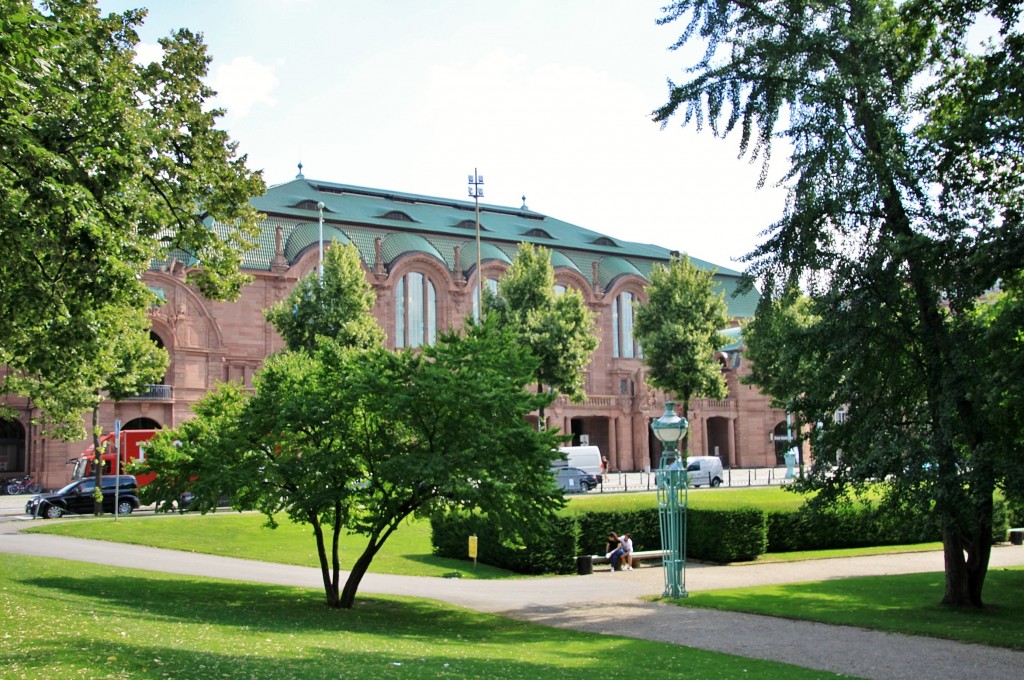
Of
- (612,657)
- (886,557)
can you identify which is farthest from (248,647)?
(886,557)

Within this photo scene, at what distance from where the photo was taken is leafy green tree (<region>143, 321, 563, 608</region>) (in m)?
16.9

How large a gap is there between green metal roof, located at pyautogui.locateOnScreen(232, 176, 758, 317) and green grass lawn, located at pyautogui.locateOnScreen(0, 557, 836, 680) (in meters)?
43.2

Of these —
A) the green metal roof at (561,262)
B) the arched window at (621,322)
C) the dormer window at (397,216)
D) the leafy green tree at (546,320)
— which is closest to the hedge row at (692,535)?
the leafy green tree at (546,320)

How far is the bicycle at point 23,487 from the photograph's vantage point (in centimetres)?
5238

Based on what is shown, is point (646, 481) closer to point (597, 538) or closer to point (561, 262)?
point (561, 262)

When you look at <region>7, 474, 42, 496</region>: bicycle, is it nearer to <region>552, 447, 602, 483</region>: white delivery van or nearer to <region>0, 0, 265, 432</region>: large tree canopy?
<region>552, 447, 602, 483</region>: white delivery van

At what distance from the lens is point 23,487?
52594 millimetres

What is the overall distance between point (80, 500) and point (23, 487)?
18.9m

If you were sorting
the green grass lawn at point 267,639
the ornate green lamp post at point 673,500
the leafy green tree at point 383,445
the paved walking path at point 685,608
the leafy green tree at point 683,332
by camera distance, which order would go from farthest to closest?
the leafy green tree at point 683,332 < the ornate green lamp post at point 673,500 < the leafy green tree at point 383,445 < the paved walking path at point 685,608 < the green grass lawn at point 267,639

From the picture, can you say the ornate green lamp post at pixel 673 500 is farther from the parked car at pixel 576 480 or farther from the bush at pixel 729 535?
the parked car at pixel 576 480

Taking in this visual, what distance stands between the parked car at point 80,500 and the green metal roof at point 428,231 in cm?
2472

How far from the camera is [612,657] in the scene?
13.8 m

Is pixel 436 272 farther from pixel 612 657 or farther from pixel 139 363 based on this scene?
pixel 612 657

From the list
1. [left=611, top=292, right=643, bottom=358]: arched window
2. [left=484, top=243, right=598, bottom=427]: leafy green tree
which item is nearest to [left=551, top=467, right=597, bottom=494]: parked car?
[left=484, top=243, right=598, bottom=427]: leafy green tree
